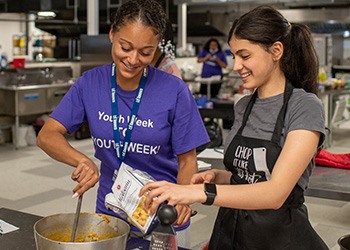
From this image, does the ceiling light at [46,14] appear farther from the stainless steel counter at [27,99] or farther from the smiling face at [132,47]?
the smiling face at [132,47]

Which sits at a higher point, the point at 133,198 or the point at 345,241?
the point at 133,198

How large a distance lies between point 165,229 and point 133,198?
0.38m

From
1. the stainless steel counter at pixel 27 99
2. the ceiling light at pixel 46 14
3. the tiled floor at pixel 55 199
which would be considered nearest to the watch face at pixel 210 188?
the tiled floor at pixel 55 199

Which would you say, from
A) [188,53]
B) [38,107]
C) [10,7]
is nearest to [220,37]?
[188,53]

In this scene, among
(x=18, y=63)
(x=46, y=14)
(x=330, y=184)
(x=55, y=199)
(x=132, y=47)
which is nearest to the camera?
(x=132, y=47)

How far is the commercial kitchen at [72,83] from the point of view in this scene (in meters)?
4.32

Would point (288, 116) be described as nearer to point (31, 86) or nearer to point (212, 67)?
point (31, 86)

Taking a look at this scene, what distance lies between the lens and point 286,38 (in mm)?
1791

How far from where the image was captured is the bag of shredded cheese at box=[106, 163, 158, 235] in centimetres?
155

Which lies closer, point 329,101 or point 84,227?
point 84,227

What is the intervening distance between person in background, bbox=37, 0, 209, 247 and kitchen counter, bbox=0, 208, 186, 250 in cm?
13

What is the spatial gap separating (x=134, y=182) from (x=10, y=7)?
8.63 m

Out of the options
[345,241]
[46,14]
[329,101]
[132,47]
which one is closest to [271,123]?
[132,47]

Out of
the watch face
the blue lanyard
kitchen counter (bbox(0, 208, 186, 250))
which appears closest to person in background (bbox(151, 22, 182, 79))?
the blue lanyard
